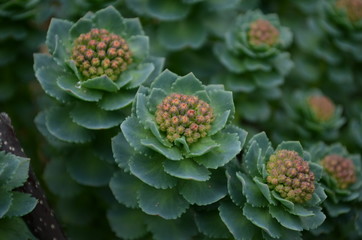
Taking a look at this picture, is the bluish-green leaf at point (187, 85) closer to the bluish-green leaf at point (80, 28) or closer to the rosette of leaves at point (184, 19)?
the bluish-green leaf at point (80, 28)

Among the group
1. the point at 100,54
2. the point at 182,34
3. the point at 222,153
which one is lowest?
the point at 182,34

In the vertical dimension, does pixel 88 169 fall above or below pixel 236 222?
below

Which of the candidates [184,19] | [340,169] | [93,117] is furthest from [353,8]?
[93,117]

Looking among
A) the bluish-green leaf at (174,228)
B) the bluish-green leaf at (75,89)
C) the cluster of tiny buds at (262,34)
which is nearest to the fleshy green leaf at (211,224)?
the bluish-green leaf at (174,228)

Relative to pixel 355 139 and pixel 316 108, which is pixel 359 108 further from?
pixel 316 108

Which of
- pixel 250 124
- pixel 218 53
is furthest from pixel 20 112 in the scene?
pixel 250 124

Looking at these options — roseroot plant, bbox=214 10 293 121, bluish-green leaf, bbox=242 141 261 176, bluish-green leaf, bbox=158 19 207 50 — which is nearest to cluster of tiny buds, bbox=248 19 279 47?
roseroot plant, bbox=214 10 293 121

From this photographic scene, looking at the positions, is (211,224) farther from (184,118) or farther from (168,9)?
(168,9)
